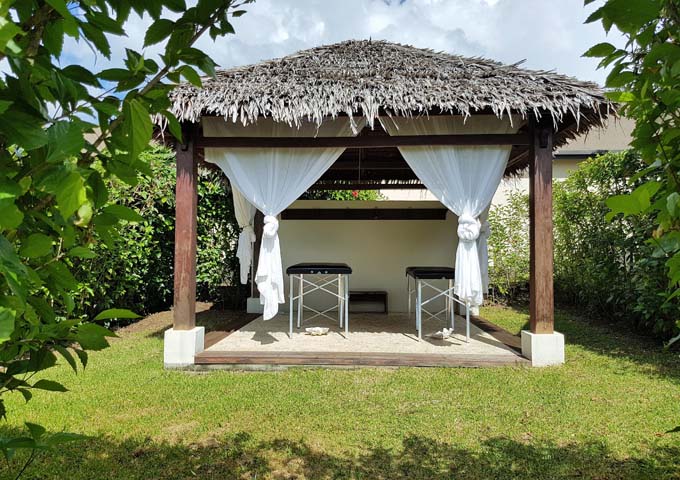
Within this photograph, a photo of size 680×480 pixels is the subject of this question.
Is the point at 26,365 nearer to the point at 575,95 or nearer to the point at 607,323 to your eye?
the point at 575,95

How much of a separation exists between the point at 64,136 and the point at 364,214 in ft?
22.2

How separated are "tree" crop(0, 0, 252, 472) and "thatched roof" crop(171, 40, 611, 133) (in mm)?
3129

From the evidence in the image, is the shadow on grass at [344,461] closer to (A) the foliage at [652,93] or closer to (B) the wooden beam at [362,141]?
(A) the foliage at [652,93]

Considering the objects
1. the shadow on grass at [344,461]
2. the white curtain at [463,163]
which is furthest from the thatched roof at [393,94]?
the shadow on grass at [344,461]

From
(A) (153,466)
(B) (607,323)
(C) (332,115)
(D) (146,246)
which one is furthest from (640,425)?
(D) (146,246)

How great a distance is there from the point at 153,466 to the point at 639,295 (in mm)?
5228

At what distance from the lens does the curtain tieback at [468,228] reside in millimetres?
4207

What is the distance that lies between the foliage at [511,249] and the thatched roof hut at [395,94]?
398 cm

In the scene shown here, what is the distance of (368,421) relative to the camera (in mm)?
2807

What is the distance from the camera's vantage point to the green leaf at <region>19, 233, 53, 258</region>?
592 mm

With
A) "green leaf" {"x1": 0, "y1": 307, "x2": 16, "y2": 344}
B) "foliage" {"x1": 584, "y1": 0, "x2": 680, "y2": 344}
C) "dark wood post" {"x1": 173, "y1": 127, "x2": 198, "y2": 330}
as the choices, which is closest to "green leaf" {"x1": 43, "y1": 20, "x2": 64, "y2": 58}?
"green leaf" {"x1": 0, "y1": 307, "x2": 16, "y2": 344}

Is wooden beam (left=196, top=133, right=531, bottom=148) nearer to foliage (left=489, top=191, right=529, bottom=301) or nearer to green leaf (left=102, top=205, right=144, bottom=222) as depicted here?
green leaf (left=102, top=205, right=144, bottom=222)

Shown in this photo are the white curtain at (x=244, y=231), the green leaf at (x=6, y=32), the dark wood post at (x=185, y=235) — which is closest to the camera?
the green leaf at (x=6, y=32)

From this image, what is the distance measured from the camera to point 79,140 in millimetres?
547
